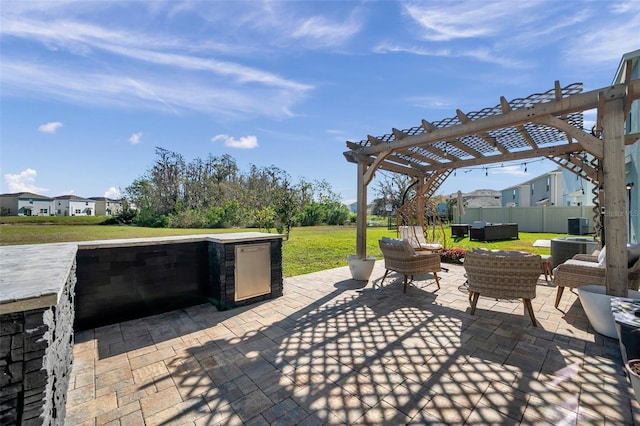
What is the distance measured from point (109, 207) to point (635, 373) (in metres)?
29.7

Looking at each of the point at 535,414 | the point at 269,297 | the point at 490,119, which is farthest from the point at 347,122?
the point at 535,414

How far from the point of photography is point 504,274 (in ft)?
11.0

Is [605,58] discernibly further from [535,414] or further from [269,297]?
[269,297]

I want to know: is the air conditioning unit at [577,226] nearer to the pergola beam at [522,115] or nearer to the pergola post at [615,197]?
the pergola beam at [522,115]

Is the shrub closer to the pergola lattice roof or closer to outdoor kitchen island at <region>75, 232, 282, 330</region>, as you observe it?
the pergola lattice roof

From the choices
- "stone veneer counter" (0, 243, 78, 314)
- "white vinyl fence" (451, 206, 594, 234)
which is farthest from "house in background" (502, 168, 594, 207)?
"stone veneer counter" (0, 243, 78, 314)

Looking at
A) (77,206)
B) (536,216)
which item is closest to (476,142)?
(536,216)

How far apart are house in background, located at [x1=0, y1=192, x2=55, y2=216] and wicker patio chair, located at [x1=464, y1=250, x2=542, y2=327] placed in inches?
655

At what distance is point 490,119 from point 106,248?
18.4 feet

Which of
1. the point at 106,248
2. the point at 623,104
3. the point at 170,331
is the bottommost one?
the point at 170,331

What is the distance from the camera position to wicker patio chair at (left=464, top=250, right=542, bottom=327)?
3246mm

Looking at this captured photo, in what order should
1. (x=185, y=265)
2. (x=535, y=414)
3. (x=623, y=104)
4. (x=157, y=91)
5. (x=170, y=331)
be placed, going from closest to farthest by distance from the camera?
(x=535, y=414) < (x=623, y=104) < (x=170, y=331) < (x=185, y=265) < (x=157, y=91)

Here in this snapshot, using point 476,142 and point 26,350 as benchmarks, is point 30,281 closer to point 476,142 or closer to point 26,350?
point 26,350

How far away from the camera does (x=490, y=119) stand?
3.96 m
